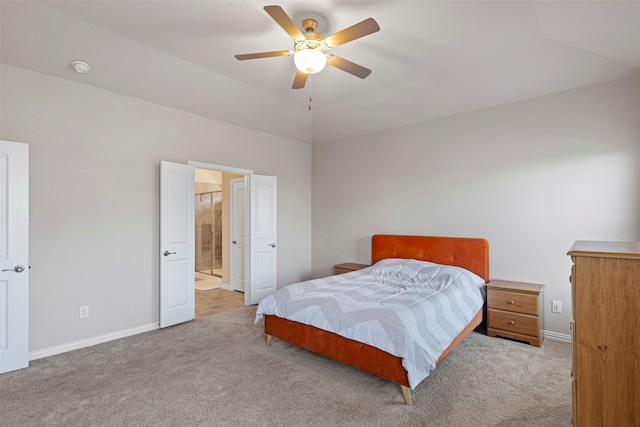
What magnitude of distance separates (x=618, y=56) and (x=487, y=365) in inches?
121

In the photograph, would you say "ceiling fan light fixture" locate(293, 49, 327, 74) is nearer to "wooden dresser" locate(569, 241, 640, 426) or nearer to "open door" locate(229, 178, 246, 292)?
"wooden dresser" locate(569, 241, 640, 426)

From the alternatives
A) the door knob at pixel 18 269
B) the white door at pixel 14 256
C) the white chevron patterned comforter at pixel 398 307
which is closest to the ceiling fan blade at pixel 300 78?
the white chevron patterned comforter at pixel 398 307

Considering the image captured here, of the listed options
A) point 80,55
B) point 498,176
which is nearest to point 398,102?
point 498,176

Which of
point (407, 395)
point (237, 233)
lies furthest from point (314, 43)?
point (237, 233)

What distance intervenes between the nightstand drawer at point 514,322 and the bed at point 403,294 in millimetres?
135

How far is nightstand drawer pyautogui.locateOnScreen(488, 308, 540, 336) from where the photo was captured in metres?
3.37

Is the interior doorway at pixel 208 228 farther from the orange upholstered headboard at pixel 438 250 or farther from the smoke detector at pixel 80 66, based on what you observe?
the smoke detector at pixel 80 66

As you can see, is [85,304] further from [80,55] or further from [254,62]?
[254,62]

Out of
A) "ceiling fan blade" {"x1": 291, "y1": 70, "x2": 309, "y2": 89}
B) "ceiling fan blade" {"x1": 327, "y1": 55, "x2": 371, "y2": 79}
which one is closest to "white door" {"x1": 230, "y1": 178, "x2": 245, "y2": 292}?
"ceiling fan blade" {"x1": 291, "y1": 70, "x2": 309, "y2": 89}

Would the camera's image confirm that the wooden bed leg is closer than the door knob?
Yes

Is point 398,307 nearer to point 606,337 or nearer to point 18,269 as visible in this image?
point 606,337

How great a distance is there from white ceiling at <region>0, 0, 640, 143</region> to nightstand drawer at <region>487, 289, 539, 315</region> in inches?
91.2

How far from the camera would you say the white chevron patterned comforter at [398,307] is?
2.38 meters

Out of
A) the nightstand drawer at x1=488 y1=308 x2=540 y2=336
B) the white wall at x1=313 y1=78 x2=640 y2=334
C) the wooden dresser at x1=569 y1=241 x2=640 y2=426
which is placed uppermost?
the white wall at x1=313 y1=78 x2=640 y2=334
